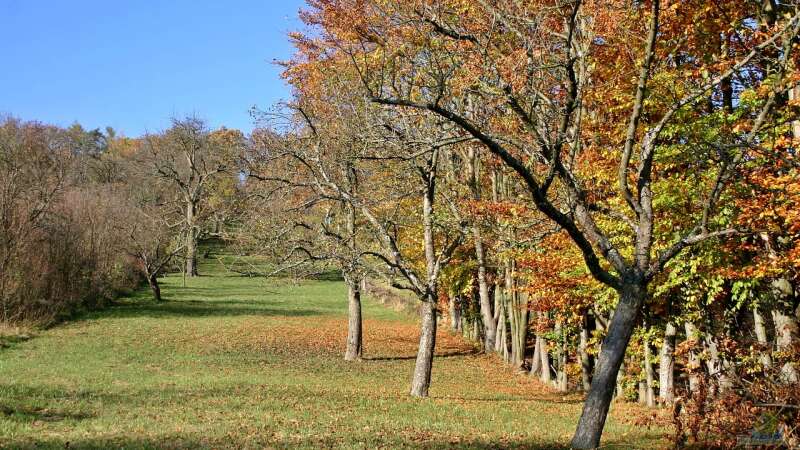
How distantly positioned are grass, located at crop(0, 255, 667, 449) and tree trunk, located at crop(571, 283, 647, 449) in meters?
1.51

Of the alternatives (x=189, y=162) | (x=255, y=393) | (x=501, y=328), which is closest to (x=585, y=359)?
(x=501, y=328)

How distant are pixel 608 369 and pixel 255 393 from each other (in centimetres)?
941

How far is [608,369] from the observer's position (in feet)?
31.3

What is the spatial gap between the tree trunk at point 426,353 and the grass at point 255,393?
64 centimetres

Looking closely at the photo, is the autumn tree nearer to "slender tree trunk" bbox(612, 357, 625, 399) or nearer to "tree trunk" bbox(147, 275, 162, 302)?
"slender tree trunk" bbox(612, 357, 625, 399)

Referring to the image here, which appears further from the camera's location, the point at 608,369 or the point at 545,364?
the point at 545,364

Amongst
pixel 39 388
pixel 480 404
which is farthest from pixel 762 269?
pixel 39 388

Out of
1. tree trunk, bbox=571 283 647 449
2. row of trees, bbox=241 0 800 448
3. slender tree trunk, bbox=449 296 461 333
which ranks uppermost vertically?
row of trees, bbox=241 0 800 448

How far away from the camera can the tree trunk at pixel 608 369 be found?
9523 mm

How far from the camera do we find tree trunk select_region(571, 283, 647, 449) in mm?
9523

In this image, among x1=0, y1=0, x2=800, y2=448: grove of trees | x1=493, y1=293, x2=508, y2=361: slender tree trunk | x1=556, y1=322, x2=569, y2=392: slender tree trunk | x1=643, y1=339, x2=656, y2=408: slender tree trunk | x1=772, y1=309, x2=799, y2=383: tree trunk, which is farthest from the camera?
x1=493, y1=293, x2=508, y2=361: slender tree trunk

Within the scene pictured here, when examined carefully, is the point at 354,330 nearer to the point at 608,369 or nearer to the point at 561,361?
the point at 561,361

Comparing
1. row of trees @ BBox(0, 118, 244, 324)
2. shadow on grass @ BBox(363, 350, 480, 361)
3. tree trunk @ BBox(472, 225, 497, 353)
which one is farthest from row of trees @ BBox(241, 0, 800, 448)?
row of trees @ BBox(0, 118, 244, 324)

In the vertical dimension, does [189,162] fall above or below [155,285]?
above
